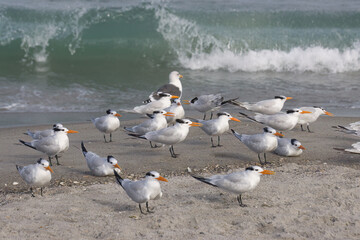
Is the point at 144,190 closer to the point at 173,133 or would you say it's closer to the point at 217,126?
the point at 173,133

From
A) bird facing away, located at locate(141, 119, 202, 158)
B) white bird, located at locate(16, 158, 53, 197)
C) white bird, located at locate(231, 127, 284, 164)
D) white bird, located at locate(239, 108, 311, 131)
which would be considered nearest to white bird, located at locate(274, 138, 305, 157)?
white bird, located at locate(231, 127, 284, 164)

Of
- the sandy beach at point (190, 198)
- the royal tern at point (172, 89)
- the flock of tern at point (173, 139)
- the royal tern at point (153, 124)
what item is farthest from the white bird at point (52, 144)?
the royal tern at point (172, 89)

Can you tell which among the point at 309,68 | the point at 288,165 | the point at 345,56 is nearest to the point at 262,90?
the point at 309,68

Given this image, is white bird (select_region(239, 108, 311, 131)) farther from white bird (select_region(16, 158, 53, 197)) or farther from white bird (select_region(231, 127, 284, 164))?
white bird (select_region(16, 158, 53, 197))

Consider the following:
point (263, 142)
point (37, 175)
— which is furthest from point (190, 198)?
point (37, 175)

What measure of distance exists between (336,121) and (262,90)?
3.17 metres

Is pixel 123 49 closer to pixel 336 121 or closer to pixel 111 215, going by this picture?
pixel 336 121

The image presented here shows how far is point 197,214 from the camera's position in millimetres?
5312

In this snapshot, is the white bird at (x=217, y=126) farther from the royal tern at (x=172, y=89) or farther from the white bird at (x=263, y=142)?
the royal tern at (x=172, y=89)

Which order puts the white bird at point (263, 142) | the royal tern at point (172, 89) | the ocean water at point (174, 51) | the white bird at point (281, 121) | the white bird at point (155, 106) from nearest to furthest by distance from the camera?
the white bird at point (263, 142) → the white bird at point (281, 121) → the white bird at point (155, 106) → the royal tern at point (172, 89) → the ocean water at point (174, 51)

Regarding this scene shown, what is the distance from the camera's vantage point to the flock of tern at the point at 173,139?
5.53 metres

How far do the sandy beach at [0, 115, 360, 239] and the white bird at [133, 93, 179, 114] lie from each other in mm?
1053

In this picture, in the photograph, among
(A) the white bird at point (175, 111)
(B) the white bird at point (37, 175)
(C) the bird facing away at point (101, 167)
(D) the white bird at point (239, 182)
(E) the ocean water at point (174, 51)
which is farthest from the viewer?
(E) the ocean water at point (174, 51)

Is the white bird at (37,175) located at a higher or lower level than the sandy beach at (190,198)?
higher
